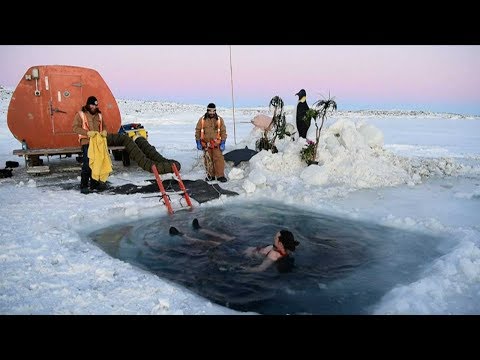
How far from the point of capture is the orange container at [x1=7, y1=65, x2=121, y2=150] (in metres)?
10.1

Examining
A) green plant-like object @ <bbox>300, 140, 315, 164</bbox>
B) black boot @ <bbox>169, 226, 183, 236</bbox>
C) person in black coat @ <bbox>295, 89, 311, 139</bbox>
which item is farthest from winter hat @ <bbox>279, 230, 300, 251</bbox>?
person in black coat @ <bbox>295, 89, 311, 139</bbox>

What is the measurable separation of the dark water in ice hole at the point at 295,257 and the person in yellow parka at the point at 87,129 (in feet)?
7.54

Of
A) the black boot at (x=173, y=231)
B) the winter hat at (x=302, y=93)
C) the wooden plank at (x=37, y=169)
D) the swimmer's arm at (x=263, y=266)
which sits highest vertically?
the winter hat at (x=302, y=93)

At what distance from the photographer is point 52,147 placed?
10469 mm

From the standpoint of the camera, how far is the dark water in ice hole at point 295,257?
3.91 m

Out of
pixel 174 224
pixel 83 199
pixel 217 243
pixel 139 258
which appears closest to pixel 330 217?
pixel 217 243

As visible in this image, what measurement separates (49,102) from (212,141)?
16.2 feet

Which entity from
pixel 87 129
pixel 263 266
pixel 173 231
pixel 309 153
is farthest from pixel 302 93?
pixel 263 266

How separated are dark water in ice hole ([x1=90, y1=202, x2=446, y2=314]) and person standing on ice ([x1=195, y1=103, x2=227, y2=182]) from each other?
2.19 meters

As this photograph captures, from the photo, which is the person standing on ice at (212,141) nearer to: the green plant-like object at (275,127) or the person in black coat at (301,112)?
the green plant-like object at (275,127)

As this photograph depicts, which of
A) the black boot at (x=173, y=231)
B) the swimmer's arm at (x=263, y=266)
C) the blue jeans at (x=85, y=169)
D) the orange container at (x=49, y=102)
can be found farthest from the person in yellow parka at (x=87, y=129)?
the swimmer's arm at (x=263, y=266)

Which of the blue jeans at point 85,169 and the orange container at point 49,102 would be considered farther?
the orange container at point 49,102

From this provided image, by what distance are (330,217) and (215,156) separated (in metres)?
3.50

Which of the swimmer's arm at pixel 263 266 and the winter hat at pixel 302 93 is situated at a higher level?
the winter hat at pixel 302 93
